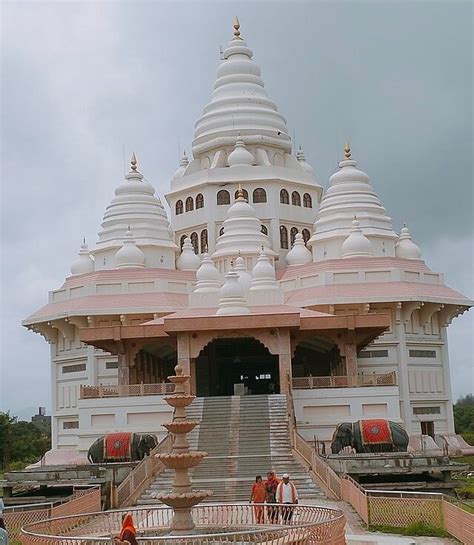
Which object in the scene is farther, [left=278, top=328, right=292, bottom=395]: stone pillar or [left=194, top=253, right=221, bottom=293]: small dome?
[left=194, top=253, right=221, bottom=293]: small dome

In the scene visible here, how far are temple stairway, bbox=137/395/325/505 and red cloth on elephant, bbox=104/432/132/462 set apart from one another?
6.96 ft

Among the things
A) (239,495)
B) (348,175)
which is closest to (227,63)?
(348,175)

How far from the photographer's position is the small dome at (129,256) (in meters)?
50.1

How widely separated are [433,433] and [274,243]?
1401 cm

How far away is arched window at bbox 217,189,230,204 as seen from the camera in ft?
180

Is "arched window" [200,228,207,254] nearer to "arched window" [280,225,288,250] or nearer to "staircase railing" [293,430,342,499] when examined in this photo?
"arched window" [280,225,288,250]

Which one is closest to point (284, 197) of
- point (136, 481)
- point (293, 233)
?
point (293, 233)

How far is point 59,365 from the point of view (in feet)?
165

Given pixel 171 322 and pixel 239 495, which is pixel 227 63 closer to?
pixel 171 322

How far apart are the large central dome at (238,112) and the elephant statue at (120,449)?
29.0m

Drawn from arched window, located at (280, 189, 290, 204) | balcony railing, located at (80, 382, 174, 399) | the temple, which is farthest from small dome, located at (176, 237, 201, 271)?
balcony railing, located at (80, 382, 174, 399)

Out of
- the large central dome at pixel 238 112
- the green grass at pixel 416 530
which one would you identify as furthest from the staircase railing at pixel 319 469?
the large central dome at pixel 238 112

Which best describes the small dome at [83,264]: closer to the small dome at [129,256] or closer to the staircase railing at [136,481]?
the small dome at [129,256]

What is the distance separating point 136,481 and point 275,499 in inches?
287
